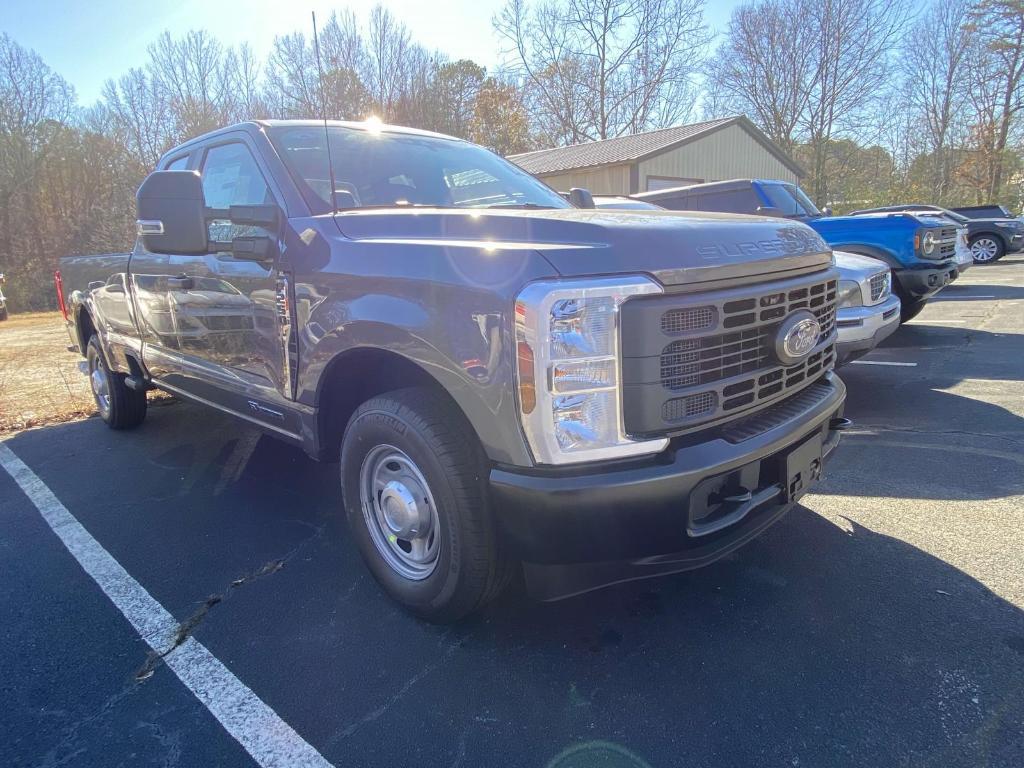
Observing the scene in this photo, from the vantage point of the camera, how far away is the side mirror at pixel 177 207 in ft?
8.75

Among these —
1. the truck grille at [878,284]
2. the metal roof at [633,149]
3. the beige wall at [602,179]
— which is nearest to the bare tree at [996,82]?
the metal roof at [633,149]

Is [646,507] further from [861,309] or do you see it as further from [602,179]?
[602,179]

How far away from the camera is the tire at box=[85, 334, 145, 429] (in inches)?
206

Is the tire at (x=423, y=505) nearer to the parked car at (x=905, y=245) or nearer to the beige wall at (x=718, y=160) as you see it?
the parked car at (x=905, y=245)

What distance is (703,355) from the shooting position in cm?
204

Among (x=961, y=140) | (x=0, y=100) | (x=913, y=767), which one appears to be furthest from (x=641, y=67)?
(x=913, y=767)

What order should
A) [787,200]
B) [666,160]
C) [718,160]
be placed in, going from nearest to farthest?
[787,200] < [666,160] < [718,160]

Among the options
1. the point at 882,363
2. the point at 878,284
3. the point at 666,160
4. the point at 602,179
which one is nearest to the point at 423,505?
the point at 878,284

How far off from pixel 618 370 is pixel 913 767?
135cm

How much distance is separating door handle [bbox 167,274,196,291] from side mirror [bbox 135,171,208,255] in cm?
81

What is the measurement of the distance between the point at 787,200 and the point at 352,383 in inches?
314

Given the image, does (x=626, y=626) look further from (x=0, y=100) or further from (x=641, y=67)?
(x=641, y=67)

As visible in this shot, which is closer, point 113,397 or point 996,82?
point 113,397

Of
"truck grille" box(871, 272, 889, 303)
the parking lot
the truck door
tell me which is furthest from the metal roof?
the parking lot
